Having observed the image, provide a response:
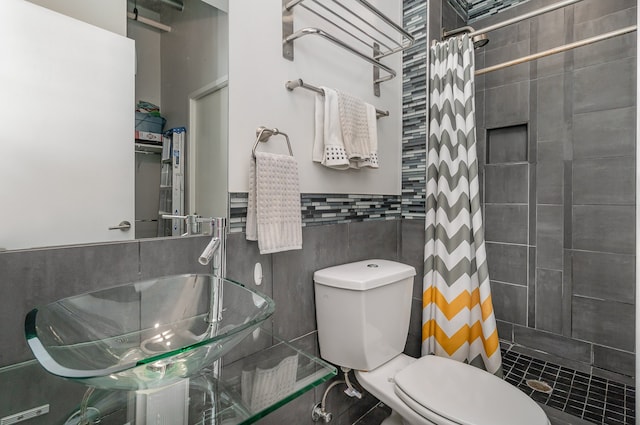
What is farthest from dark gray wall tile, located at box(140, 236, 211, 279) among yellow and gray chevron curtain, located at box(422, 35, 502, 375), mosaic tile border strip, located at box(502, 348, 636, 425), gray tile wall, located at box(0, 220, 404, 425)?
mosaic tile border strip, located at box(502, 348, 636, 425)

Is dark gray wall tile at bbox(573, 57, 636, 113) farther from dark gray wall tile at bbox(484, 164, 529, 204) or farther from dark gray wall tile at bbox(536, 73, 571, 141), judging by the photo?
dark gray wall tile at bbox(484, 164, 529, 204)

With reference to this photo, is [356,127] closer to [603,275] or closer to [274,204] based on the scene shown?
[274,204]

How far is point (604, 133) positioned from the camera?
1.81 meters

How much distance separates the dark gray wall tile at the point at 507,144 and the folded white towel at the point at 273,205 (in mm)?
1600

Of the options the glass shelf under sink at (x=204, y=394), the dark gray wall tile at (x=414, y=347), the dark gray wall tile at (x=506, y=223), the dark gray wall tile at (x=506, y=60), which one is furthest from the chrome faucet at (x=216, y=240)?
the dark gray wall tile at (x=506, y=60)

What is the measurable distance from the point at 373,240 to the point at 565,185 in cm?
119

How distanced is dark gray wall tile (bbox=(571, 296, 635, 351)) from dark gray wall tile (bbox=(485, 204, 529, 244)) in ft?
1.49

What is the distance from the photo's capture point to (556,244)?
6.46 ft

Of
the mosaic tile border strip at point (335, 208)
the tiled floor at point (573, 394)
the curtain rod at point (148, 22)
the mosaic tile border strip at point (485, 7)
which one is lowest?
the tiled floor at point (573, 394)

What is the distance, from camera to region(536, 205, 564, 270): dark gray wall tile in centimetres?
196

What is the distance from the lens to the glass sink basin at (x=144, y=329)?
615 millimetres

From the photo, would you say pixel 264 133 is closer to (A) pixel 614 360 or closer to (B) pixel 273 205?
(B) pixel 273 205

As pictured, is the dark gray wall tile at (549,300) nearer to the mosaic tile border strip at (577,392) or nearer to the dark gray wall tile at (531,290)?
the dark gray wall tile at (531,290)

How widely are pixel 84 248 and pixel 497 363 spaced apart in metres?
1.73
